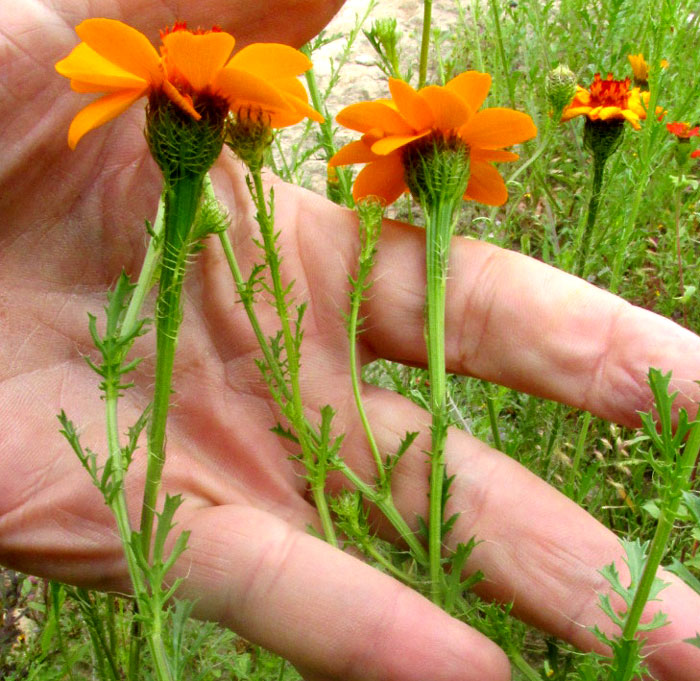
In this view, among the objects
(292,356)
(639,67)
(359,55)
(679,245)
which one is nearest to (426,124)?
(292,356)

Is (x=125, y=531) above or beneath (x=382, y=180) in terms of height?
beneath

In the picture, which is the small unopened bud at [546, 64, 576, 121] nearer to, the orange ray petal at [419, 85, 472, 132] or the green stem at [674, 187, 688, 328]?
the orange ray petal at [419, 85, 472, 132]

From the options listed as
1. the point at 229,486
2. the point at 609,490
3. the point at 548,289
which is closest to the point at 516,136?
the point at 548,289

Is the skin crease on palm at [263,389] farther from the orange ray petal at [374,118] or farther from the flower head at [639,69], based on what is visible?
the flower head at [639,69]

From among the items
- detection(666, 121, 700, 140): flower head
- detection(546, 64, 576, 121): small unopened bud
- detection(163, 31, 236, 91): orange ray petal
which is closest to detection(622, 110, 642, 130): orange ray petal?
detection(546, 64, 576, 121): small unopened bud

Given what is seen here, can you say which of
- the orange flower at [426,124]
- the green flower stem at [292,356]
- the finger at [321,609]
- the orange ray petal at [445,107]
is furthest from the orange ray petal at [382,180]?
the finger at [321,609]

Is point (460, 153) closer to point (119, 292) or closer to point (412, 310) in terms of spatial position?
point (412, 310)

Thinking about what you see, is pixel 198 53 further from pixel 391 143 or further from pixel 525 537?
pixel 525 537
